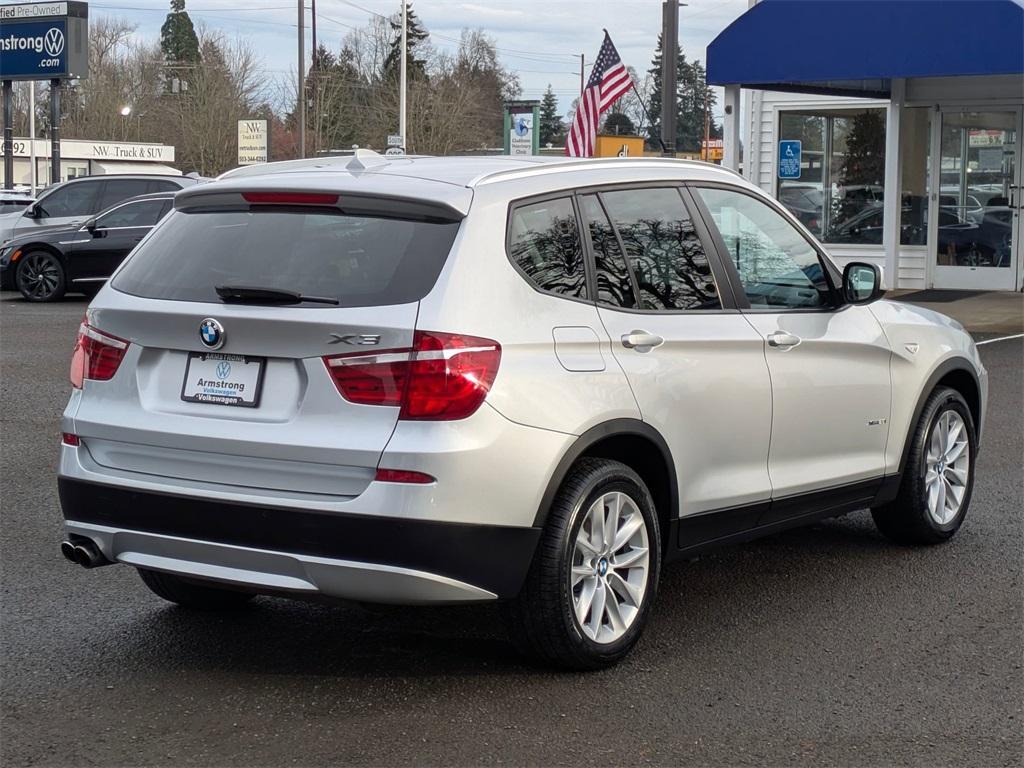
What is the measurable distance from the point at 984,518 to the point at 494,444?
3.91m

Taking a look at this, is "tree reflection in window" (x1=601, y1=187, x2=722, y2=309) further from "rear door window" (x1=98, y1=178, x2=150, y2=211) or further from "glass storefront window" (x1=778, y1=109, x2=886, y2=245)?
"rear door window" (x1=98, y1=178, x2=150, y2=211)

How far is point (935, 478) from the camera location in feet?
22.3

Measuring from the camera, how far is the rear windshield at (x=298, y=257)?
4.52 meters

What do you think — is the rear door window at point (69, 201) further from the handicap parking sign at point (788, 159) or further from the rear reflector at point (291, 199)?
the rear reflector at point (291, 199)

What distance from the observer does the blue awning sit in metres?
16.3

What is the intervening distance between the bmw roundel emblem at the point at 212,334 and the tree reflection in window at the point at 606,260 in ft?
4.31

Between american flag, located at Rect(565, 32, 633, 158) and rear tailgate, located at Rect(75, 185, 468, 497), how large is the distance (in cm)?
1560

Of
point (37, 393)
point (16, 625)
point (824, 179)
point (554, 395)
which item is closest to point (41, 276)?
point (37, 393)

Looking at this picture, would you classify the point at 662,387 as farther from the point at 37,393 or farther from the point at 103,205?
the point at 103,205

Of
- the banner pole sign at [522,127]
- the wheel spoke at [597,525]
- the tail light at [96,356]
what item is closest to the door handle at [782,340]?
the wheel spoke at [597,525]

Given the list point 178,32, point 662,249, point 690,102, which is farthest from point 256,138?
point 690,102

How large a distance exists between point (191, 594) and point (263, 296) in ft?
5.01

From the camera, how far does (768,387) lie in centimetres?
562

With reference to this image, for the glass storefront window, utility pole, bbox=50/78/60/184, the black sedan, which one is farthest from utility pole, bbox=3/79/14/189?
the glass storefront window
